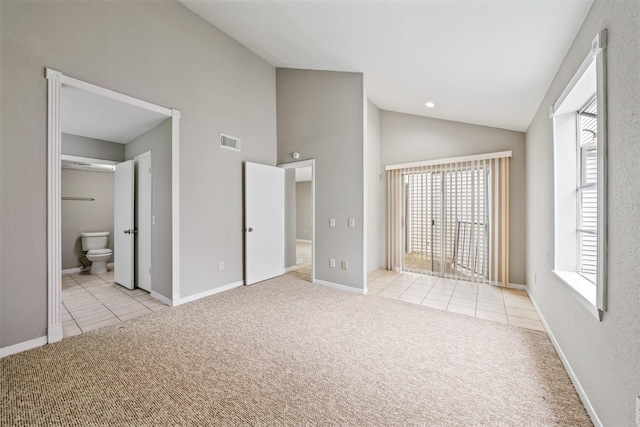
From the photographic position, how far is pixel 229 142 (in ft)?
12.9

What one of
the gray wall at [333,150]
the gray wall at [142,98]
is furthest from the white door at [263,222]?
the gray wall at [333,150]

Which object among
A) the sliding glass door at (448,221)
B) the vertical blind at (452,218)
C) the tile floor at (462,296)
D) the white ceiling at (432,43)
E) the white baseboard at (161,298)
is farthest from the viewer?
the sliding glass door at (448,221)

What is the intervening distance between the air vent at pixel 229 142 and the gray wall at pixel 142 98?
81mm

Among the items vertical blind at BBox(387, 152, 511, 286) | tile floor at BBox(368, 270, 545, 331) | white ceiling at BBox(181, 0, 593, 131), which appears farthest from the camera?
vertical blind at BBox(387, 152, 511, 286)

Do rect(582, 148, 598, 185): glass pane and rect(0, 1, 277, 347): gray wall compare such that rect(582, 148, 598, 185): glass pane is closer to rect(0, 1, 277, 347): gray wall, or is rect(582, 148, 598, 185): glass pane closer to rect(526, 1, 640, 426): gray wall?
rect(526, 1, 640, 426): gray wall

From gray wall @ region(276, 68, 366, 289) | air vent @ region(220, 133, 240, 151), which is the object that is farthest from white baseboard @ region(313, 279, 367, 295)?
air vent @ region(220, 133, 240, 151)

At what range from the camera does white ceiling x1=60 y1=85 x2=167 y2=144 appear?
2.74 metres

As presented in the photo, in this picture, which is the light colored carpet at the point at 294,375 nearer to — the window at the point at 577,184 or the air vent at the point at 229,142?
the window at the point at 577,184

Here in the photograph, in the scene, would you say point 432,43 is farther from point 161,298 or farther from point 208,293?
point 161,298

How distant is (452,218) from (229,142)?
3.90 metres

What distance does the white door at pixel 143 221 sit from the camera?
12.3ft

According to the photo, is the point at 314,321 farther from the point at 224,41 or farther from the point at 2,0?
the point at 224,41

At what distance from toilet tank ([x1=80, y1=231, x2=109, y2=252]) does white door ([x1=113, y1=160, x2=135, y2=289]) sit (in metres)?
1.38

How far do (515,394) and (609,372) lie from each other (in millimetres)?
560
